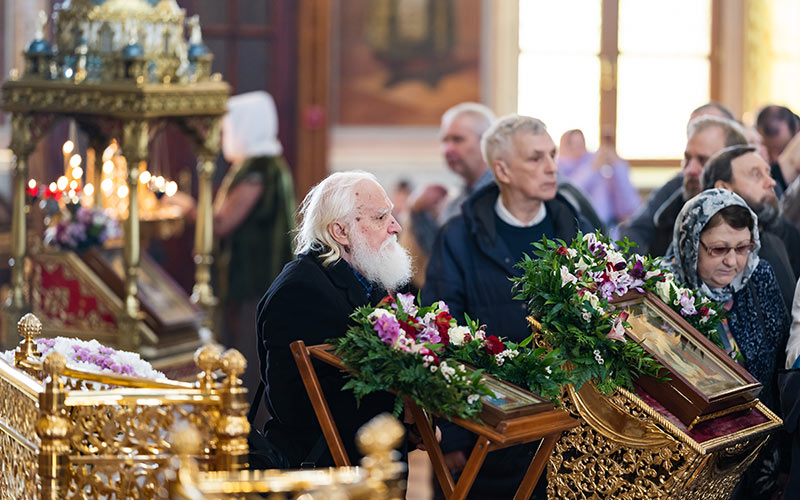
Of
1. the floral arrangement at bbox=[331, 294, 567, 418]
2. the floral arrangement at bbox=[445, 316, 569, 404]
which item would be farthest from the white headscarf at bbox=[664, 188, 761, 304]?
the floral arrangement at bbox=[445, 316, 569, 404]

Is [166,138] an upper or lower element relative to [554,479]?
upper

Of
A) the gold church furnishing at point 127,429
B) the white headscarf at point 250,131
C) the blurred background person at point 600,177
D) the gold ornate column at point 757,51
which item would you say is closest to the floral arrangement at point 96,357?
the gold church furnishing at point 127,429

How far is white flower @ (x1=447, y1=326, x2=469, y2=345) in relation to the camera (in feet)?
12.1

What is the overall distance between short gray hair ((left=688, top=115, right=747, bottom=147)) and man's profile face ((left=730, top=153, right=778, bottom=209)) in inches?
24.5

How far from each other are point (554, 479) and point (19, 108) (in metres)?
3.93

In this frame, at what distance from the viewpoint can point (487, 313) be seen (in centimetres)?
499

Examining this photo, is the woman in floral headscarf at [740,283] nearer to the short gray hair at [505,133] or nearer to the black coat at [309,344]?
the short gray hair at [505,133]

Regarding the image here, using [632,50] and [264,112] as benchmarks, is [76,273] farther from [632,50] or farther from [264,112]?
[632,50]

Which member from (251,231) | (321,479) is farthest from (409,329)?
(251,231)

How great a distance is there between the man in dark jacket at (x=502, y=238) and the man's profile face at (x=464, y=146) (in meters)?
1.22

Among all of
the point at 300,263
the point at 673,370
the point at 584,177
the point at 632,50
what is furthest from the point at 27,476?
the point at 632,50

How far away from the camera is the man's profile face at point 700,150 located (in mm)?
5691

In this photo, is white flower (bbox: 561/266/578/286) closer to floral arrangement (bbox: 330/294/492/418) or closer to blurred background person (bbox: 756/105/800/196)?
floral arrangement (bbox: 330/294/492/418)

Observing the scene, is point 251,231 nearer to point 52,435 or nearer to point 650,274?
point 650,274
